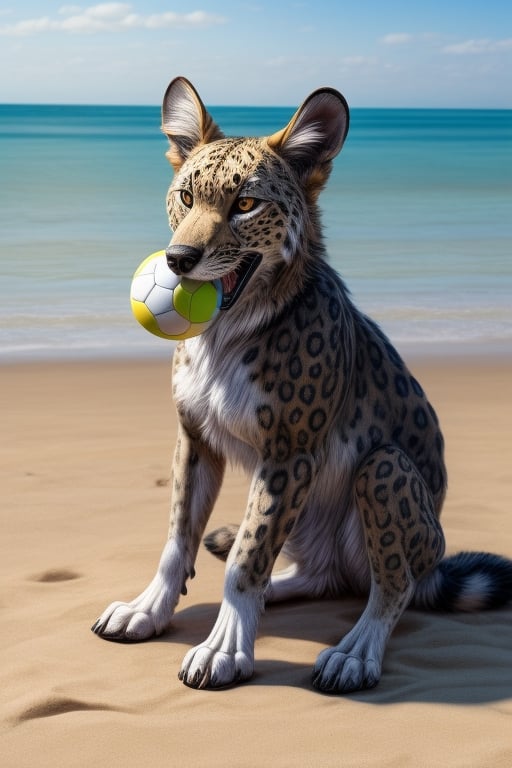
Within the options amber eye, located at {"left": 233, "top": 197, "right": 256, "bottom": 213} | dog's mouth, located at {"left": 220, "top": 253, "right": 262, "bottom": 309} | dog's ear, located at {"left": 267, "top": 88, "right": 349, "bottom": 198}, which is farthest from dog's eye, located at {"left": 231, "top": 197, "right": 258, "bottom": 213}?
dog's ear, located at {"left": 267, "top": 88, "right": 349, "bottom": 198}

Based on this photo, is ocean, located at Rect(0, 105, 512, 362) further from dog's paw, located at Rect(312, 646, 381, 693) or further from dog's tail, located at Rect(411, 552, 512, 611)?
dog's paw, located at Rect(312, 646, 381, 693)

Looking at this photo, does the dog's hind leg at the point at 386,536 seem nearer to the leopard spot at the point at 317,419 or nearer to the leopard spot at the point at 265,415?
the leopard spot at the point at 317,419

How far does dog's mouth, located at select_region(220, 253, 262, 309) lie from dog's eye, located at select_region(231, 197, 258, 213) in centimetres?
15

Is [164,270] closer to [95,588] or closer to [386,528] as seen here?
[386,528]

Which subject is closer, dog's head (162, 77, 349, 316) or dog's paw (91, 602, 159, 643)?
dog's head (162, 77, 349, 316)

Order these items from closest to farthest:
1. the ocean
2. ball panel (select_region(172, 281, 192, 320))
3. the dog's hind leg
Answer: ball panel (select_region(172, 281, 192, 320)), the dog's hind leg, the ocean

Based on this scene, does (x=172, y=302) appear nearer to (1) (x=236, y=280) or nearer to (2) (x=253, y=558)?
(1) (x=236, y=280)

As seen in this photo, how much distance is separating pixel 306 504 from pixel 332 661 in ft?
2.02

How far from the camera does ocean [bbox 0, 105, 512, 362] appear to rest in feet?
33.9

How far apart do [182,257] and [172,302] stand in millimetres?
186

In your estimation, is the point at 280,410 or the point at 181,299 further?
the point at 280,410

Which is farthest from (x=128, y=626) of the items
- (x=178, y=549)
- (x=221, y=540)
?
(x=221, y=540)

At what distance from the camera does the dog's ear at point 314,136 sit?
3855 millimetres

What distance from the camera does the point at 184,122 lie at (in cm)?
408
